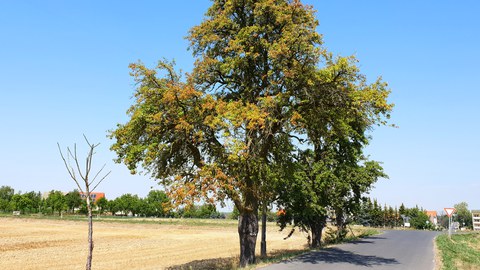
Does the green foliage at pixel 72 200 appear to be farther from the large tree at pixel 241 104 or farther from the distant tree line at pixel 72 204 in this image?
the large tree at pixel 241 104

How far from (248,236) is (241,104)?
657 centimetres

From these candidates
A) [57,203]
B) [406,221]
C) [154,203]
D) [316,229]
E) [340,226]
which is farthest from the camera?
[154,203]

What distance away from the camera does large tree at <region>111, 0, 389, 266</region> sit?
689 inches

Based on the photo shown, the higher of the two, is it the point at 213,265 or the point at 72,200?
the point at 72,200

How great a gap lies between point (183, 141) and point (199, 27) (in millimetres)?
6094

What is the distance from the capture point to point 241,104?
60.3 ft

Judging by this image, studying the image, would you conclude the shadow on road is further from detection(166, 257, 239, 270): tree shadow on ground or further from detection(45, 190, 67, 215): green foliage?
detection(45, 190, 67, 215): green foliage

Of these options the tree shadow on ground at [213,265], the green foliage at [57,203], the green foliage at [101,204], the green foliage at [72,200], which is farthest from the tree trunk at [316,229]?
the green foliage at [101,204]

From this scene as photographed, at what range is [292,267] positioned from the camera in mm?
15805

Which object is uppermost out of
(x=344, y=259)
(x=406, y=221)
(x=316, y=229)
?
(x=316, y=229)

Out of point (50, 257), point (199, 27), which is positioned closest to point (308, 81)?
point (199, 27)

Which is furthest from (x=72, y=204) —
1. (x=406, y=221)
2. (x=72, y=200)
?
(x=406, y=221)

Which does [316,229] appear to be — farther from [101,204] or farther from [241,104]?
[101,204]

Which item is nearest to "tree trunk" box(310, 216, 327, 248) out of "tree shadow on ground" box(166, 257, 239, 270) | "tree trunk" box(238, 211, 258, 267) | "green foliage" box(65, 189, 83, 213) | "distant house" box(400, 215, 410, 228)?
"tree shadow on ground" box(166, 257, 239, 270)
